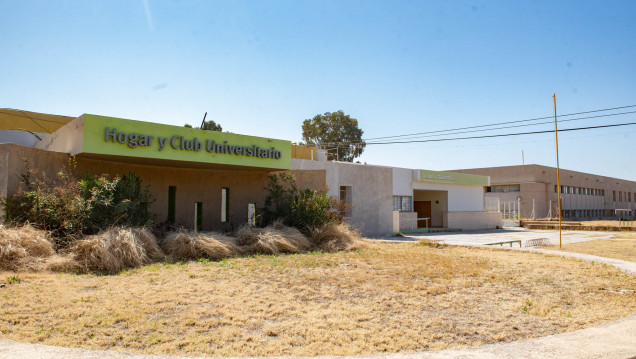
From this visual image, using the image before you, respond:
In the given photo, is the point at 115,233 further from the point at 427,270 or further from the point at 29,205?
the point at 427,270

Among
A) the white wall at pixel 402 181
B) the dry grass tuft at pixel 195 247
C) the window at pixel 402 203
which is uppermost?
the white wall at pixel 402 181

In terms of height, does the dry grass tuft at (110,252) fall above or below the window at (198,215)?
below

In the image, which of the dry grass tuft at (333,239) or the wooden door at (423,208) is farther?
the wooden door at (423,208)

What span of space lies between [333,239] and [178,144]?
6.02 meters

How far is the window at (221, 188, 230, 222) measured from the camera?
57.0 ft

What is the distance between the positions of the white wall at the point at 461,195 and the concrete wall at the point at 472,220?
110cm

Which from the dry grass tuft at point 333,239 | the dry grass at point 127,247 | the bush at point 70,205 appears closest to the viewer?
the dry grass at point 127,247

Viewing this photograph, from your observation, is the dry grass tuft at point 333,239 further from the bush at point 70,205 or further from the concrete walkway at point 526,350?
the concrete walkway at point 526,350

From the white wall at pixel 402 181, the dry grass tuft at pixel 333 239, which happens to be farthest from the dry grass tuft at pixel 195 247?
the white wall at pixel 402 181

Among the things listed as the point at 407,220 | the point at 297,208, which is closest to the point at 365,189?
the point at 407,220

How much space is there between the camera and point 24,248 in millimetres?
9570

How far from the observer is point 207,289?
26.8 ft

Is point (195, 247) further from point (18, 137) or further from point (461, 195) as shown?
point (461, 195)

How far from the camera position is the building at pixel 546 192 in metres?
47.7
